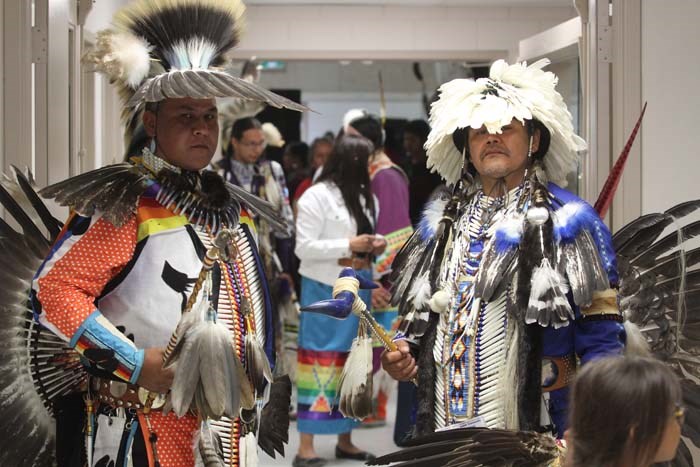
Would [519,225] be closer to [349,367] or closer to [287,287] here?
[349,367]

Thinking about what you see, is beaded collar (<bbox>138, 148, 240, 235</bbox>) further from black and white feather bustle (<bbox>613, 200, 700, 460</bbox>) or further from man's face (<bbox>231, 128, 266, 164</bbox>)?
man's face (<bbox>231, 128, 266, 164</bbox>)

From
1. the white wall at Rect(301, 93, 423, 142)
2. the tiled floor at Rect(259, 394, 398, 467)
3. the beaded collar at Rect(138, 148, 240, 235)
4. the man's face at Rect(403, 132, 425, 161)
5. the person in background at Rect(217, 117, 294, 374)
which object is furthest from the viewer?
the white wall at Rect(301, 93, 423, 142)

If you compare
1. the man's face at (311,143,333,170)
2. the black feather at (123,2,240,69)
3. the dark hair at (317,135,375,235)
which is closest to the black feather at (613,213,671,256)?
the black feather at (123,2,240,69)

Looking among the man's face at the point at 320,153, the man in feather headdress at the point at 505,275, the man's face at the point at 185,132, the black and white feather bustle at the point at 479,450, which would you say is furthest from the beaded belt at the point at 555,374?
the man's face at the point at 320,153

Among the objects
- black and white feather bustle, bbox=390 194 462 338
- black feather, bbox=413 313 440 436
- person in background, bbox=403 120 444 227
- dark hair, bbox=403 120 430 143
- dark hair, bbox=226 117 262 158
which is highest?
dark hair, bbox=403 120 430 143

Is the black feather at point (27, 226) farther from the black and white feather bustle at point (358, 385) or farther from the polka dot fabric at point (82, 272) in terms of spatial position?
the black and white feather bustle at point (358, 385)

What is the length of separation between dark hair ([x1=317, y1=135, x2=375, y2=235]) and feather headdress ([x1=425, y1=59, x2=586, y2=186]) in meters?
2.28

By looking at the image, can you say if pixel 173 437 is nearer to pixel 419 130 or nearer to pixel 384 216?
pixel 384 216

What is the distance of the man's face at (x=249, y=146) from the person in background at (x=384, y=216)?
2.41 ft

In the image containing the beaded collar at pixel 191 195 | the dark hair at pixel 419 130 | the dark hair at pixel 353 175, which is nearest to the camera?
the beaded collar at pixel 191 195

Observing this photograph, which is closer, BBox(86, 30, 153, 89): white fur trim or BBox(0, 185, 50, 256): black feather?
BBox(86, 30, 153, 89): white fur trim

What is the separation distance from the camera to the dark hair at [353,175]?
16.7 ft

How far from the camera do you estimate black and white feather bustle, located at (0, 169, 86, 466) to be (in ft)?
8.27

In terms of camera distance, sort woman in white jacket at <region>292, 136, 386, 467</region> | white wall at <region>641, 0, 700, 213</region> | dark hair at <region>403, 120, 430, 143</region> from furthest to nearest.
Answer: dark hair at <region>403, 120, 430, 143</region>, woman in white jacket at <region>292, 136, 386, 467</region>, white wall at <region>641, 0, 700, 213</region>
